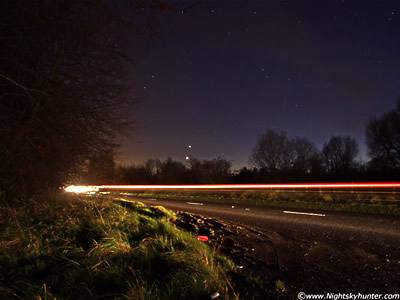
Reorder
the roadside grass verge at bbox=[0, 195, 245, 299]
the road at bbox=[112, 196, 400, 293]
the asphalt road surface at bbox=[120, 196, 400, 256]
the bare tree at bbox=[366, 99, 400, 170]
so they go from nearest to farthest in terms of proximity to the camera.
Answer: the roadside grass verge at bbox=[0, 195, 245, 299], the road at bbox=[112, 196, 400, 293], the asphalt road surface at bbox=[120, 196, 400, 256], the bare tree at bbox=[366, 99, 400, 170]

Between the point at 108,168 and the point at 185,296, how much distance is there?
6057 millimetres

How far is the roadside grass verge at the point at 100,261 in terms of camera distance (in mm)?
2816

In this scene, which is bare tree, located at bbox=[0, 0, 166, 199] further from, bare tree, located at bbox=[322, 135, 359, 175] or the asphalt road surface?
bare tree, located at bbox=[322, 135, 359, 175]

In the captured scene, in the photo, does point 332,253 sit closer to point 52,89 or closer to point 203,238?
point 203,238

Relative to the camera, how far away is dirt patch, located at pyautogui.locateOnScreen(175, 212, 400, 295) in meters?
3.26

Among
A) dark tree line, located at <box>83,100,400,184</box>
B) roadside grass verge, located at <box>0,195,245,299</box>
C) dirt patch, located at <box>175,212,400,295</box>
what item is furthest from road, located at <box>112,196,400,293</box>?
dark tree line, located at <box>83,100,400,184</box>

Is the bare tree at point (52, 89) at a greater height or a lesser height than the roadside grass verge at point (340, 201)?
greater

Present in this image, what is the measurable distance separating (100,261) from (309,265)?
3253mm

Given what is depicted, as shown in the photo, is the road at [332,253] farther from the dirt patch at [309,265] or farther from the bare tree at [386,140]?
the bare tree at [386,140]

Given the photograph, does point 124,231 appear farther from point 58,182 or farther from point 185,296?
point 58,182

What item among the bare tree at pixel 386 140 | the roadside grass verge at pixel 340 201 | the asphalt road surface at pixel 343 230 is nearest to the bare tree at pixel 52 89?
the asphalt road surface at pixel 343 230

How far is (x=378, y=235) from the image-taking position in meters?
5.99

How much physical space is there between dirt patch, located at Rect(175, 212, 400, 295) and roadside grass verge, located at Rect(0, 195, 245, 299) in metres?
0.62

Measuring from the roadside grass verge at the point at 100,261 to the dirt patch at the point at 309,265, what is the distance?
624 mm
